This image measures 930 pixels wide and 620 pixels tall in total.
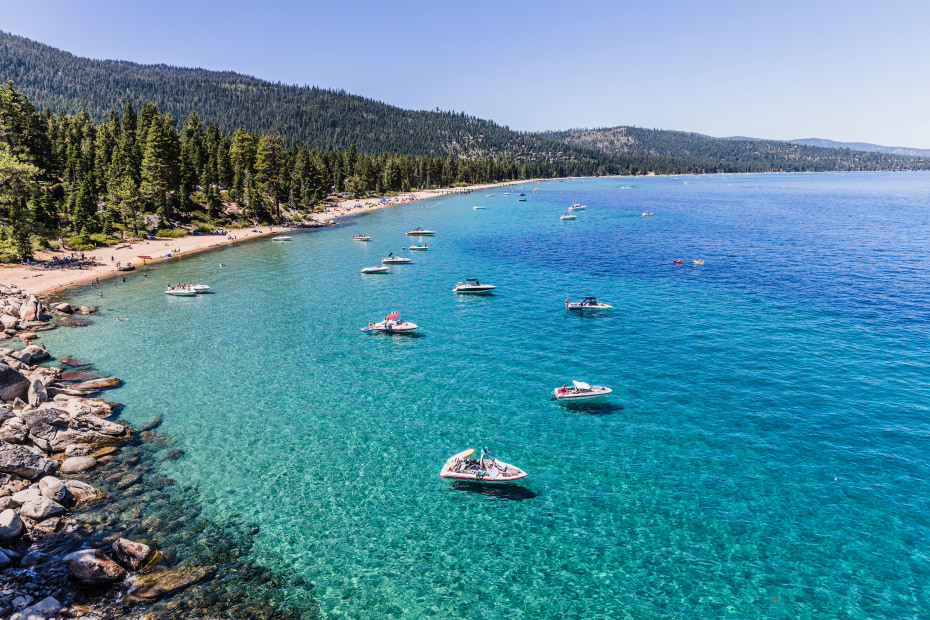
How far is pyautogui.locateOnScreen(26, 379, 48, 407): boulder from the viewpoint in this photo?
3783 centimetres

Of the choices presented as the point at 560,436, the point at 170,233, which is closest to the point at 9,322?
the point at 170,233

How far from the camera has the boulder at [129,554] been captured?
23.9 meters

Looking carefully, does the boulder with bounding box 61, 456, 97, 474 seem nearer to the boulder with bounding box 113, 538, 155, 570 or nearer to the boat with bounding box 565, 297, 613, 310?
the boulder with bounding box 113, 538, 155, 570

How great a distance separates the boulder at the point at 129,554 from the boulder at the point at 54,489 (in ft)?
25.3

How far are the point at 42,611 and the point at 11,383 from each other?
2675cm

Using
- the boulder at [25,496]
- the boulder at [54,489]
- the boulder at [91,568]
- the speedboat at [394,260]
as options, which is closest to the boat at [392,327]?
the boulder at [54,489]

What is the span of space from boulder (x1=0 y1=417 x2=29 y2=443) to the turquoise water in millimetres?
7407

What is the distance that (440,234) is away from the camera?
461 feet

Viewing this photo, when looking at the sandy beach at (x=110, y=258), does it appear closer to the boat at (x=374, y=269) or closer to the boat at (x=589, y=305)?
the boat at (x=374, y=269)

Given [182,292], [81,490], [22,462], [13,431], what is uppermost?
[182,292]

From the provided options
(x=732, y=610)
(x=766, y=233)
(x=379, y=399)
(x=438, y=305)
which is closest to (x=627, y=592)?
(x=732, y=610)

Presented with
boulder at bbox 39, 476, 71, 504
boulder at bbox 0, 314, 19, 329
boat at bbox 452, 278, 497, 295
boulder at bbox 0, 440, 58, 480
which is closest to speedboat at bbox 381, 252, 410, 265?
boat at bbox 452, 278, 497, 295

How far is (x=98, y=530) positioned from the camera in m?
26.5

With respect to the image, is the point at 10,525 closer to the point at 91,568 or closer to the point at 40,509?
the point at 40,509
